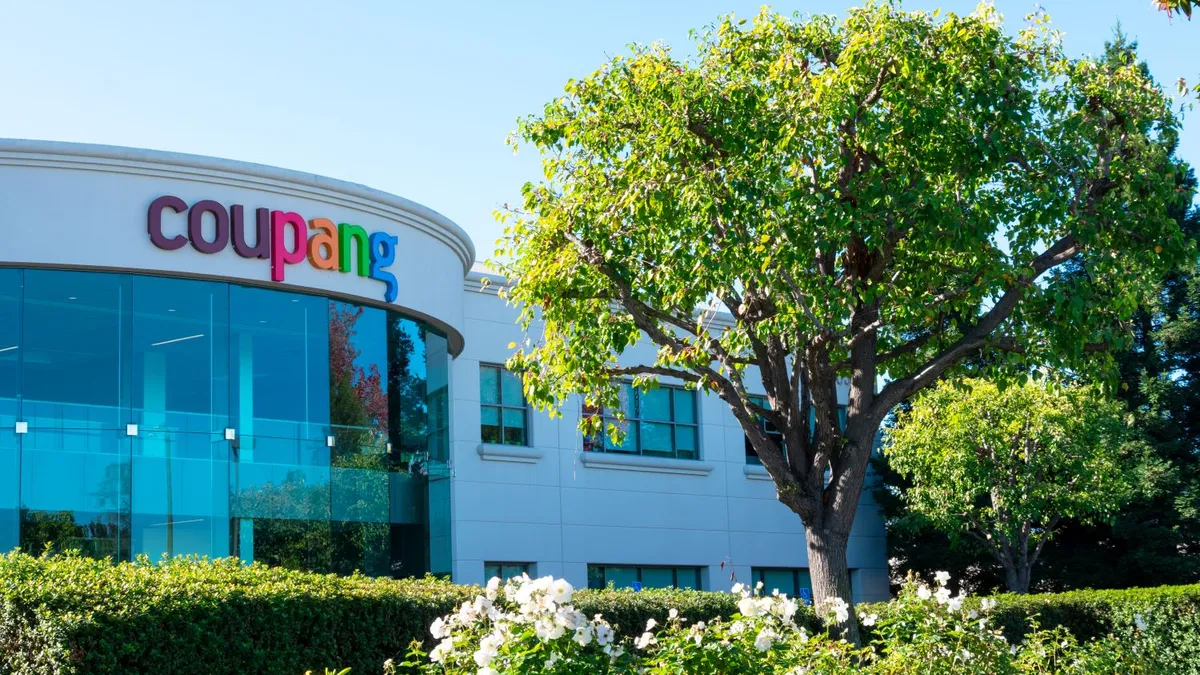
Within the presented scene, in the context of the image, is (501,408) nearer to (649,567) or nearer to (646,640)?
(649,567)

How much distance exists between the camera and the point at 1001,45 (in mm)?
14531

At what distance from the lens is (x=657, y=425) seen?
27734mm

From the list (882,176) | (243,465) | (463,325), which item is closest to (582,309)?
(882,176)

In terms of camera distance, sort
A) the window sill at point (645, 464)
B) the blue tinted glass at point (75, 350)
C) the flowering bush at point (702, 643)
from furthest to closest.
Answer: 1. the window sill at point (645, 464)
2. the blue tinted glass at point (75, 350)
3. the flowering bush at point (702, 643)

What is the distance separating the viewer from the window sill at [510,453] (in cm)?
2433

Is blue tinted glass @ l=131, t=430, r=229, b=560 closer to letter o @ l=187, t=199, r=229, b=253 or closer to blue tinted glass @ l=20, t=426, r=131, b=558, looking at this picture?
blue tinted glass @ l=20, t=426, r=131, b=558

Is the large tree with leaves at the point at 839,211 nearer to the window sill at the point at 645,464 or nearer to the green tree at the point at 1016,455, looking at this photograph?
the window sill at the point at 645,464

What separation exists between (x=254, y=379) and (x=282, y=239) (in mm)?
2205

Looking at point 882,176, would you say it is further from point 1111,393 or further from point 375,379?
point 375,379

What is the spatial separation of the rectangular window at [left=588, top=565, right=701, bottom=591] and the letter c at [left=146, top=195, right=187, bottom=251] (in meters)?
10.8

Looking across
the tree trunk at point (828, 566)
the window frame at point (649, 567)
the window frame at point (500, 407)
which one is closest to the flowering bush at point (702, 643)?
the tree trunk at point (828, 566)

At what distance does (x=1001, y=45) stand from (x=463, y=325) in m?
12.0

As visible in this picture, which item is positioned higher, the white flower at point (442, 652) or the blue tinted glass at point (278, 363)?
the blue tinted glass at point (278, 363)

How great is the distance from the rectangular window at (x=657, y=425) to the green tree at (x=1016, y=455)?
4.63 meters
